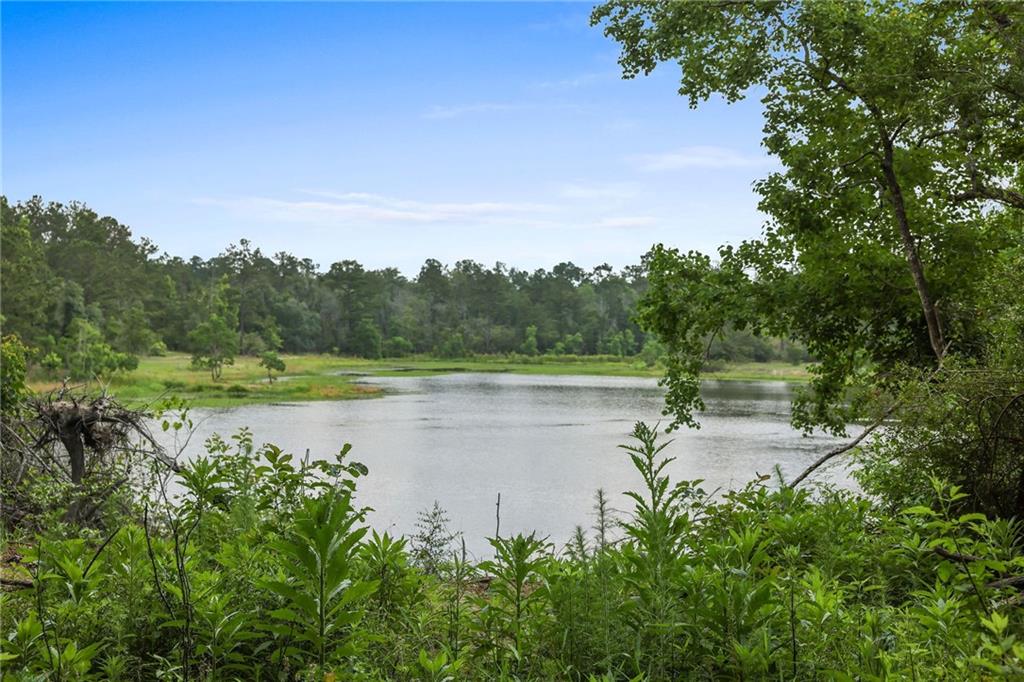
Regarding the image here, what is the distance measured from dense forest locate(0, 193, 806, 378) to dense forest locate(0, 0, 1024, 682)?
131ft

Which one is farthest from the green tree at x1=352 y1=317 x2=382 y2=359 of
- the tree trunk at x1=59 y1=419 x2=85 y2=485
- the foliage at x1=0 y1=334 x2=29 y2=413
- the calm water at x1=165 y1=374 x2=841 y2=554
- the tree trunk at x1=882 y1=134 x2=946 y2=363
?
the tree trunk at x1=882 y1=134 x2=946 y2=363

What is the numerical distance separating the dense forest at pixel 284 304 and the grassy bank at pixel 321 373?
1.97m

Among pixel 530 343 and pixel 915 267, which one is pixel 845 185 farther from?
pixel 530 343

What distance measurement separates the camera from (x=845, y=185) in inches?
376

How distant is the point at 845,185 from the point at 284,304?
262 ft

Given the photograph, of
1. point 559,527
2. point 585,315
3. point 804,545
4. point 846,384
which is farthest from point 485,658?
point 585,315

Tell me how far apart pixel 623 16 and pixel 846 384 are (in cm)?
572

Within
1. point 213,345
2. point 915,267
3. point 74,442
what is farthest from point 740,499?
point 213,345

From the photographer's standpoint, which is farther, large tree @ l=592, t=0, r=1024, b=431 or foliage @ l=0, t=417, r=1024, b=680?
large tree @ l=592, t=0, r=1024, b=431

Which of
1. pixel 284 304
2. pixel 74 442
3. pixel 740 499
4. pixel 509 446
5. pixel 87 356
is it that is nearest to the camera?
pixel 740 499

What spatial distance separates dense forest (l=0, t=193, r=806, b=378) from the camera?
52.2 metres

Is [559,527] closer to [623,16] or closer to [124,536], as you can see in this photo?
[623,16]

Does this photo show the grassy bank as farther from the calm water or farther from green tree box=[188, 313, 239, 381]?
the calm water

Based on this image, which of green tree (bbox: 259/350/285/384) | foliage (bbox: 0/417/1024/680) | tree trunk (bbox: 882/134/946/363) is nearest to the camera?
foliage (bbox: 0/417/1024/680)
